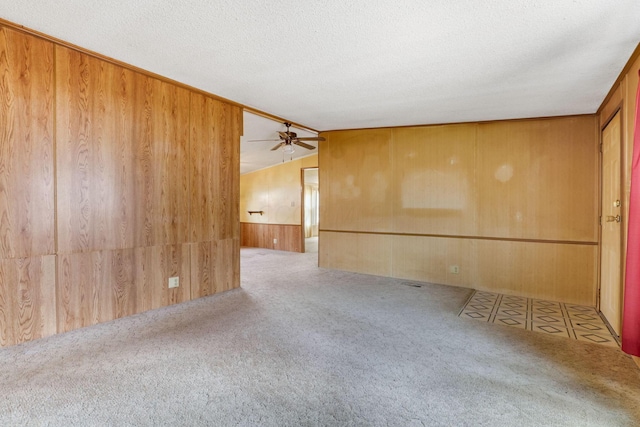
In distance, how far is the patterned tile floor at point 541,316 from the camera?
2.93m

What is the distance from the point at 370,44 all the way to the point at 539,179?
308cm

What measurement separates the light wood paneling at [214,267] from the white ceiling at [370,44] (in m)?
1.83

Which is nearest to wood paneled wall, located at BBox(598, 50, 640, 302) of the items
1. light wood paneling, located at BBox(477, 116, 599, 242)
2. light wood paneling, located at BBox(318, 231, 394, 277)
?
light wood paneling, located at BBox(477, 116, 599, 242)

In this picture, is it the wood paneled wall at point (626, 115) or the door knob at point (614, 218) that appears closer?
the wood paneled wall at point (626, 115)

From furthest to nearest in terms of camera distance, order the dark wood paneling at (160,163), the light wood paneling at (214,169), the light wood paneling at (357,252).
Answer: the light wood paneling at (357,252)
the light wood paneling at (214,169)
the dark wood paneling at (160,163)

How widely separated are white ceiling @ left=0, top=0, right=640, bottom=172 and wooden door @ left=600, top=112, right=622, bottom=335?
536mm

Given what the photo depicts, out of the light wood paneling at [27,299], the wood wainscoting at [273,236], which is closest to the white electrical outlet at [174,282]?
the light wood paneling at [27,299]

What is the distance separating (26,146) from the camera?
8.22ft

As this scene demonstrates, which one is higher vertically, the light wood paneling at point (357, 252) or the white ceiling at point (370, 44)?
the white ceiling at point (370, 44)

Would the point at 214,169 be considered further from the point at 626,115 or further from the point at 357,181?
the point at 626,115

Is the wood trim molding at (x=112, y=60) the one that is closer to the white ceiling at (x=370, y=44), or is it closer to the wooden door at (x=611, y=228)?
the white ceiling at (x=370, y=44)

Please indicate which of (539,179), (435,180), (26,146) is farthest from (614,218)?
(26,146)

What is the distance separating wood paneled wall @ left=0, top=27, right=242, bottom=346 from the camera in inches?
97.5

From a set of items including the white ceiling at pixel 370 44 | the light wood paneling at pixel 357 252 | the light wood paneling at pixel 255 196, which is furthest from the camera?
the light wood paneling at pixel 255 196
